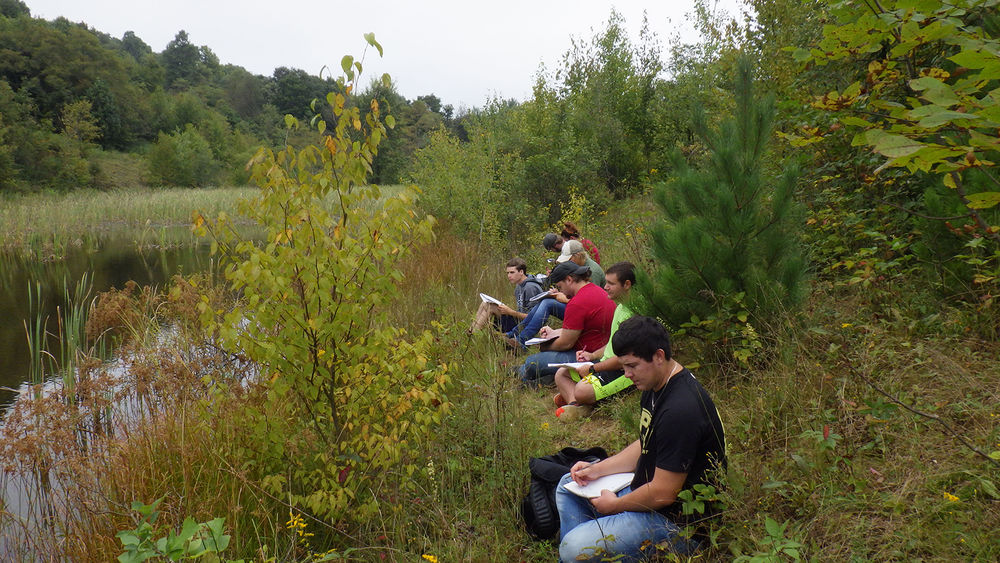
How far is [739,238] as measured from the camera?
380 centimetres

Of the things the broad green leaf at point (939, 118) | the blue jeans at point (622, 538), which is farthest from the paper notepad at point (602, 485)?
the broad green leaf at point (939, 118)

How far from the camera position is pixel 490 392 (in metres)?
4.02

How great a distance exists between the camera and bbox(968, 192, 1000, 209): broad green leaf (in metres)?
1.36

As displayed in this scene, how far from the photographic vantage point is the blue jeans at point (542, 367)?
17.3 feet

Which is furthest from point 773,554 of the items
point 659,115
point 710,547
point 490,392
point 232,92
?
point 232,92

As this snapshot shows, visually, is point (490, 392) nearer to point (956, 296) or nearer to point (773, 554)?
point (773, 554)

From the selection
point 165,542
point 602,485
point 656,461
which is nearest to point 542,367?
point 602,485

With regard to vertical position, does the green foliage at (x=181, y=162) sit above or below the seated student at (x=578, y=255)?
above

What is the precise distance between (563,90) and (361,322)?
16.8 metres

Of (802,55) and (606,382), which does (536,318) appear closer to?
(606,382)

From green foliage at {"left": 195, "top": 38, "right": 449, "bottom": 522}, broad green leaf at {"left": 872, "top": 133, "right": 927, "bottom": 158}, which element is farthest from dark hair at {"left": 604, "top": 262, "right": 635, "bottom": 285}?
broad green leaf at {"left": 872, "top": 133, "right": 927, "bottom": 158}

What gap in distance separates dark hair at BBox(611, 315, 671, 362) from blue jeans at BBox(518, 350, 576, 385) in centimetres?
254

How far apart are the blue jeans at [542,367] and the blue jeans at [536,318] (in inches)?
21.4

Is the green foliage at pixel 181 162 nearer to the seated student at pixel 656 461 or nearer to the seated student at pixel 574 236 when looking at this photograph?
the seated student at pixel 574 236
